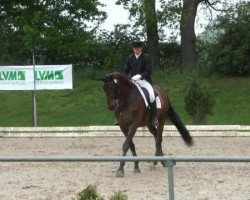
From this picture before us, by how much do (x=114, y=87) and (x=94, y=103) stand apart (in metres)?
14.7

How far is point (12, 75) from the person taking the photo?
2150cm

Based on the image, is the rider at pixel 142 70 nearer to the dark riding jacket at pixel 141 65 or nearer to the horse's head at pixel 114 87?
the dark riding jacket at pixel 141 65

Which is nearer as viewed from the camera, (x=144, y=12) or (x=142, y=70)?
(x=142, y=70)

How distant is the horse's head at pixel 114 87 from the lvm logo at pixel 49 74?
9.05 m

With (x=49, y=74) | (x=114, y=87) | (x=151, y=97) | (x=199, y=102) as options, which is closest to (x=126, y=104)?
(x=114, y=87)

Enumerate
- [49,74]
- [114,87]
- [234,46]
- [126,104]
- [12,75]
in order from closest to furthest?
[114,87] < [126,104] < [49,74] < [12,75] < [234,46]

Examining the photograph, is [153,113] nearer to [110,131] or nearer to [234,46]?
[110,131]

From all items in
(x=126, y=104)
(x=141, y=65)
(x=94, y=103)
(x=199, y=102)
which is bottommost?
(x=94, y=103)

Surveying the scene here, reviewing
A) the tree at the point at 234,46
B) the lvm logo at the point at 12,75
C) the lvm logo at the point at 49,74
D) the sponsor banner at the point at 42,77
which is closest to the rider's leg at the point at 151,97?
the sponsor banner at the point at 42,77

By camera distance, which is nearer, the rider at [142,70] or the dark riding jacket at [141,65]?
the rider at [142,70]

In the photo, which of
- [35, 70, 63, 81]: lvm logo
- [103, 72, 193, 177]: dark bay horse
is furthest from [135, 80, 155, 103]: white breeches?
[35, 70, 63, 81]: lvm logo

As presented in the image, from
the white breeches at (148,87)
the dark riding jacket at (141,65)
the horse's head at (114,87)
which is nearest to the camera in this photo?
the horse's head at (114,87)

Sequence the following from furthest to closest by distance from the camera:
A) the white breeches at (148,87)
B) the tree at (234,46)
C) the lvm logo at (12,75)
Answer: the tree at (234,46), the lvm logo at (12,75), the white breeches at (148,87)

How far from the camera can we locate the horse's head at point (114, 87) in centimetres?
1212
